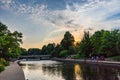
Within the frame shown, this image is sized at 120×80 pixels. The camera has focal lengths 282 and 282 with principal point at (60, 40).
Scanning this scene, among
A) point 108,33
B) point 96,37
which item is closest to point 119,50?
point 108,33

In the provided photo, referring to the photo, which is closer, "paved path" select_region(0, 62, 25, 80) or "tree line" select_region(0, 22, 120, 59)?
"paved path" select_region(0, 62, 25, 80)

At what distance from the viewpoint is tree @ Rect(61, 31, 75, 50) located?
625ft

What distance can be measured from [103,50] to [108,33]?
21.2ft

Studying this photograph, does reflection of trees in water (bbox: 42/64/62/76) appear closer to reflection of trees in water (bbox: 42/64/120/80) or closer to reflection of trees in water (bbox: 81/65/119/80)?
reflection of trees in water (bbox: 42/64/120/80)

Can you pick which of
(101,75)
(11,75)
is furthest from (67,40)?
(11,75)

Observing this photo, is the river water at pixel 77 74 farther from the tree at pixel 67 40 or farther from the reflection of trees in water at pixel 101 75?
the tree at pixel 67 40

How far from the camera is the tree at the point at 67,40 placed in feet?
625

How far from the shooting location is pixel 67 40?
7500 inches

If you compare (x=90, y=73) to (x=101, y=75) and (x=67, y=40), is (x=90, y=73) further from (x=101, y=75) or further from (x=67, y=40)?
(x=67, y=40)

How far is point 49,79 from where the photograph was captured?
39.2 meters

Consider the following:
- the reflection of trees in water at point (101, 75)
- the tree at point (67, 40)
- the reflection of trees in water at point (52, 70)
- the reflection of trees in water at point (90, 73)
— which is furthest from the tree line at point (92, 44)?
the tree at point (67, 40)

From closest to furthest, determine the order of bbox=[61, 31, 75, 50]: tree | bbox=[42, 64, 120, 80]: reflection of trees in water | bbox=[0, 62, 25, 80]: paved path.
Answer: bbox=[0, 62, 25, 80]: paved path
bbox=[42, 64, 120, 80]: reflection of trees in water
bbox=[61, 31, 75, 50]: tree

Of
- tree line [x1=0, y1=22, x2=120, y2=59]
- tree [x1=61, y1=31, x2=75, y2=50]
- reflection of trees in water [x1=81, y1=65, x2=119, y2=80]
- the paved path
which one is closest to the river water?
reflection of trees in water [x1=81, y1=65, x2=119, y2=80]

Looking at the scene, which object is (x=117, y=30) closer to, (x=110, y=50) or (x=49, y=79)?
(x=110, y=50)
